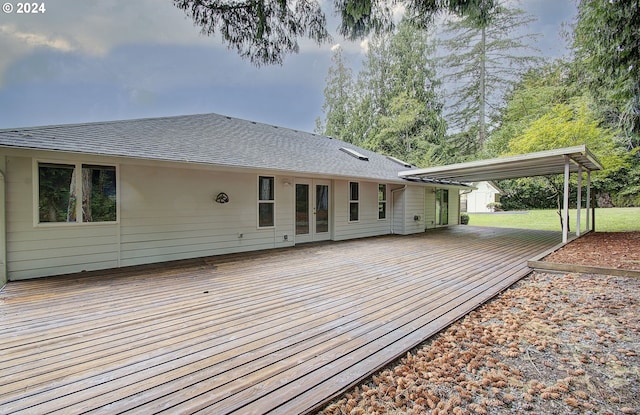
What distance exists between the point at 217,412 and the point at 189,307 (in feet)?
6.73

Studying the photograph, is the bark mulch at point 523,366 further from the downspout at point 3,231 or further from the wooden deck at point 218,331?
the downspout at point 3,231

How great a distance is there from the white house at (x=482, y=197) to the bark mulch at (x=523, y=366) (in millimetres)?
23985

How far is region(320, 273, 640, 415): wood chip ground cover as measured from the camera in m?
1.88

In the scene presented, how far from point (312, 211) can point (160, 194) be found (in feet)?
13.9

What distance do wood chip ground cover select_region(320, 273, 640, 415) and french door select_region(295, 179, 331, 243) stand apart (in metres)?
5.63

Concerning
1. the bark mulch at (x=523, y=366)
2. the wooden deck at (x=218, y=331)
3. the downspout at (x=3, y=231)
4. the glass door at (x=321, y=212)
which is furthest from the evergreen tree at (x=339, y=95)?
the bark mulch at (x=523, y=366)

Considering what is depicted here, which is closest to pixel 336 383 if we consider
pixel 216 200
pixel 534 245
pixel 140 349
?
pixel 140 349

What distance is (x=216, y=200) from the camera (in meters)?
6.65

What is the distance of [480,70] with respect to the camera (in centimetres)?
1991

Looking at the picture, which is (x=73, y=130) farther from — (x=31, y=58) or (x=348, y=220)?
(x=31, y=58)

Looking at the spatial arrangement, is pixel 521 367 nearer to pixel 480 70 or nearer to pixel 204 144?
pixel 204 144

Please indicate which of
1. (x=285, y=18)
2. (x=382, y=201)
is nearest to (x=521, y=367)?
(x=285, y=18)

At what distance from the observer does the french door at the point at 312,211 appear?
8.45m

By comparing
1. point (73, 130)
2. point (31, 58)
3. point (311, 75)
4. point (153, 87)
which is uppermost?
point (311, 75)
